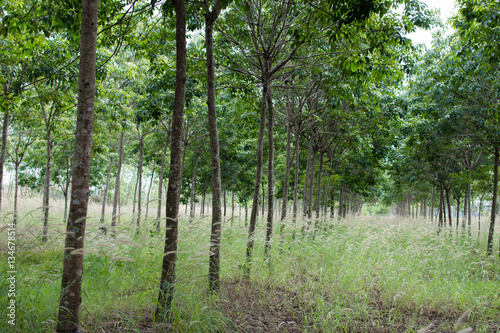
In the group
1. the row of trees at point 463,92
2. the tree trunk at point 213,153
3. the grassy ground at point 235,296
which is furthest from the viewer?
the row of trees at point 463,92

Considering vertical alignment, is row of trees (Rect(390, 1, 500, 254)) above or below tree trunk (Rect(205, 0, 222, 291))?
above

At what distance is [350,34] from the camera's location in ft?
15.0

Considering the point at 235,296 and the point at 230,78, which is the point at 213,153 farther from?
the point at 230,78

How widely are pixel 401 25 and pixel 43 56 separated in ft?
24.7

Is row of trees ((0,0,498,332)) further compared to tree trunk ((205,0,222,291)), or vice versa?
tree trunk ((205,0,222,291))

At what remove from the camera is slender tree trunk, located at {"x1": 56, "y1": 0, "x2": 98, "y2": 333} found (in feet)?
8.59

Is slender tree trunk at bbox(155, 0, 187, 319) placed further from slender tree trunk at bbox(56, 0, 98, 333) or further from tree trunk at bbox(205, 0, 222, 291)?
slender tree trunk at bbox(56, 0, 98, 333)

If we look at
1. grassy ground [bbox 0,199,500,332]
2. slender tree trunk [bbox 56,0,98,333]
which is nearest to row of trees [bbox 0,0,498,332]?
slender tree trunk [bbox 56,0,98,333]

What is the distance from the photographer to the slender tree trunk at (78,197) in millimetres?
2619

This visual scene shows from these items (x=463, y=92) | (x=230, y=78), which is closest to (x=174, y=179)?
(x=230, y=78)

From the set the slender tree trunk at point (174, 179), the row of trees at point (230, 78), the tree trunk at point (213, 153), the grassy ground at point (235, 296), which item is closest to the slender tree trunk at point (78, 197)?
the row of trees at point (230, 78)

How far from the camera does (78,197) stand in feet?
8.57

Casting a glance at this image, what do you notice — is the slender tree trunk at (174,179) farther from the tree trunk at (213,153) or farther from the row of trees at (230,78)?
the tree trunk at (213,153)

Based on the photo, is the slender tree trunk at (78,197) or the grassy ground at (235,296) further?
the grassy ground at (235,296)
